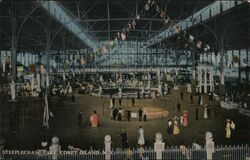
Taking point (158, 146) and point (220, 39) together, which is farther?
point (220, 39)

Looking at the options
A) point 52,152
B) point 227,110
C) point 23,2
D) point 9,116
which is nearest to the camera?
point 52,152

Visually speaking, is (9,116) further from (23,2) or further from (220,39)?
(220,39)

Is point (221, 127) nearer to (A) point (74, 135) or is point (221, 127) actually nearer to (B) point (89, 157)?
(A) point (74, 135)

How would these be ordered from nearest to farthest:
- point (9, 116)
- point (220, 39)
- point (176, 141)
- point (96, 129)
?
point (176, 141), point (96, 129), point (9, 116), point (220, 39)

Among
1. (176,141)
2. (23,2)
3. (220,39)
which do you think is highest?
(23,2)

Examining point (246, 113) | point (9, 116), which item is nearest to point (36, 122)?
point (9, 116)

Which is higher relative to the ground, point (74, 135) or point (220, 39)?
point (220, 39)

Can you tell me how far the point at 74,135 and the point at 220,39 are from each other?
2894 cm

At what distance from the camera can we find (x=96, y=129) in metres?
24.1

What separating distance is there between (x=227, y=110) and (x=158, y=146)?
20.2 metres

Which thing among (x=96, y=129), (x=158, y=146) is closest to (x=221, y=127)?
(x=96, y=129)

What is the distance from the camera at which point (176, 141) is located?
2025cm

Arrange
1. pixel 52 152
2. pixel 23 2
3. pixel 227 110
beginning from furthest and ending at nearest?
pixel 23 2, pixel 227 110, pixel 52 152

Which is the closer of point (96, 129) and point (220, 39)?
point (96, 129)
